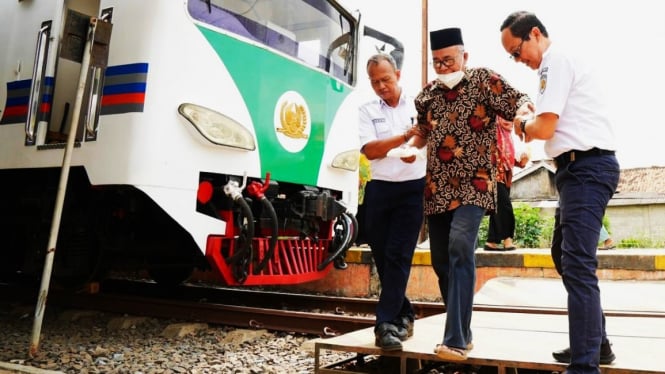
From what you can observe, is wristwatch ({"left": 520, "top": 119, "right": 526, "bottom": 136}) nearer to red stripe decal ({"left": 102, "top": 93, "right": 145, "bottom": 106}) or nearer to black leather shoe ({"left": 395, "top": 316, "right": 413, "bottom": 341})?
black leather shoe ({"left": 395, "top": 316, "right": 413, "bottom": 341})

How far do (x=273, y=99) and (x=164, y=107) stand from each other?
1.00 metres

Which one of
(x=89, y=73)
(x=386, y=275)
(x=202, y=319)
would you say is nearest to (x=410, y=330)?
(x=386, y=275)

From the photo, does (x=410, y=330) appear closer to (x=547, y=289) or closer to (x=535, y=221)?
(x=547, y=289)

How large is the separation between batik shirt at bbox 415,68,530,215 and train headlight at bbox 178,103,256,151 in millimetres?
1704

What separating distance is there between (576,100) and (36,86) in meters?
3.85

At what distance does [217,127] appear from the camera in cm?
394

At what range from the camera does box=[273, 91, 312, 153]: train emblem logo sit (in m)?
4.50

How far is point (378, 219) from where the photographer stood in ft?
10.7

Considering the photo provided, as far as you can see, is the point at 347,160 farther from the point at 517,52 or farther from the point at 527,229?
the point at 527,229

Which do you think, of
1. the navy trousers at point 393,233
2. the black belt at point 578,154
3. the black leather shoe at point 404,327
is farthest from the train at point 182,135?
the black belt at point 578,154

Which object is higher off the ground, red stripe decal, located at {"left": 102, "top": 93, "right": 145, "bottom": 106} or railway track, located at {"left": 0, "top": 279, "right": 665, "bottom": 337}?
red stripe decal, located at {"left": 102, "top": 93, "right": 145, "bottom": 106}

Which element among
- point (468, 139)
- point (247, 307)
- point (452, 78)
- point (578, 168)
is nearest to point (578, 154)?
point (578, 168)

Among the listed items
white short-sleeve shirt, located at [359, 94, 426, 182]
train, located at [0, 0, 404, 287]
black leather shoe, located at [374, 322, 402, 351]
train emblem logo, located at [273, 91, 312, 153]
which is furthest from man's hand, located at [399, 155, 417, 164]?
train emblem logo, located at [273, 91, 312, 153]

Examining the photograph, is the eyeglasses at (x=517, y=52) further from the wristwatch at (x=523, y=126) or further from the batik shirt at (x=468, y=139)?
the wristwatch at (x=523, y=126)
